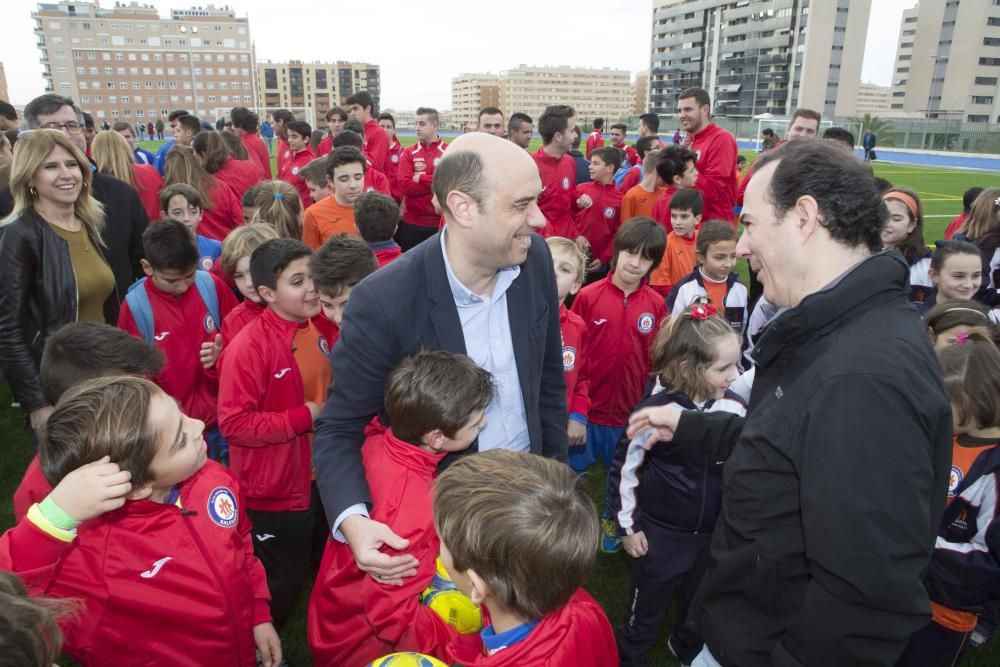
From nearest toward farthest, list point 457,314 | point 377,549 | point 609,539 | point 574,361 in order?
point 377,549
point 457,314
point 574,361
point 609,539

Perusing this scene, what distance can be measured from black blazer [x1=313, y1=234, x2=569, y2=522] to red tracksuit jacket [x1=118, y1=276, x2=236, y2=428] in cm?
184

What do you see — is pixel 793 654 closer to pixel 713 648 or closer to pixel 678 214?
pixel 713 648

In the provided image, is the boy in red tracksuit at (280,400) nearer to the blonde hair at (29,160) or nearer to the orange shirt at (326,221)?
the blonde hair at (29,160)

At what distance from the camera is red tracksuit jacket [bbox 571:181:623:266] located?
23.2ft

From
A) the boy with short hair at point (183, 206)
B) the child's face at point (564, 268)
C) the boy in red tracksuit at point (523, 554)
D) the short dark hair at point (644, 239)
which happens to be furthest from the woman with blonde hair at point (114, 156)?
the boy in red tracksuit at point (523, 554)

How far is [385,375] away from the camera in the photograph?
2076 mm

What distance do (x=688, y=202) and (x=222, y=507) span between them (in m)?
4.65

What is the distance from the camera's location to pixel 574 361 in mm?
3600

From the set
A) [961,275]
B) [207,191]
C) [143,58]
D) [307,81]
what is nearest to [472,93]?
[307,81]

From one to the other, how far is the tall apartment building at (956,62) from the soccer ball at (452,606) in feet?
270

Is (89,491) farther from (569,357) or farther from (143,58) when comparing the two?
(143,58)

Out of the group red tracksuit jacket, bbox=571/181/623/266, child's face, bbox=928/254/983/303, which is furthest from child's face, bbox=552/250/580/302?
red tracksuit jacket, bbox=571/181/623/266

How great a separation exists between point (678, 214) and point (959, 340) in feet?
9.43

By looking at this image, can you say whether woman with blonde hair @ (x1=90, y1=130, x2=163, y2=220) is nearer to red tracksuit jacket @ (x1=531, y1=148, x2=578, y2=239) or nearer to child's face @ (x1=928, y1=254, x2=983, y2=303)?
red tracksuit jacket @ (x1=531, y1=148, x2=578, y2=239)
